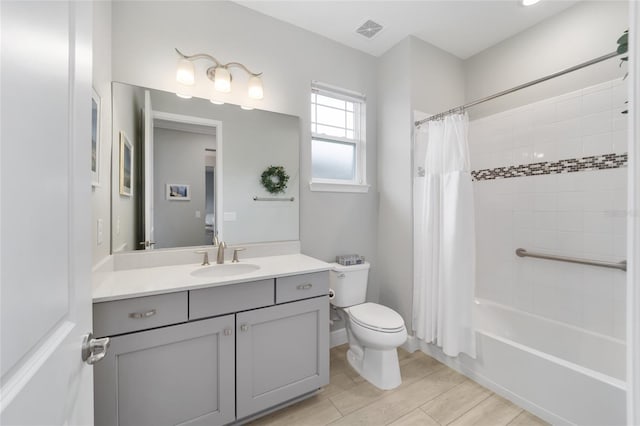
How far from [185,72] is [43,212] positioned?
1.62 m

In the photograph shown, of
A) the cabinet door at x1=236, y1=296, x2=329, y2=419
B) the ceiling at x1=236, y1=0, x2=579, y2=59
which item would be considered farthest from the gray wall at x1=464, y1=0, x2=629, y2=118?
the cabinet door at x1=236, y1=296, x2=329, y2=419

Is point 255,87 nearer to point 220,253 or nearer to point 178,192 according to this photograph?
point 178,192

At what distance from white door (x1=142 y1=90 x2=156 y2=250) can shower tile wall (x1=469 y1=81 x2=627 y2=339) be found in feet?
9.19

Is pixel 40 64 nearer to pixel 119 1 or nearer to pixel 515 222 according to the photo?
pixel 119 1

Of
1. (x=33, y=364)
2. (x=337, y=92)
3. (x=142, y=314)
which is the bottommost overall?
(x=142, y=314)

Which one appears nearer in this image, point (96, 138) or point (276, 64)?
point (96, 138)

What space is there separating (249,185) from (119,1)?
1.33 meters

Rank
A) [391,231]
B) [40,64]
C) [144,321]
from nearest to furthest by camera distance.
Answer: [40,64] → [144,321] → [391,231]

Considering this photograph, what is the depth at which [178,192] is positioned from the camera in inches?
69.4

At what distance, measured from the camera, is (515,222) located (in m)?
2.29

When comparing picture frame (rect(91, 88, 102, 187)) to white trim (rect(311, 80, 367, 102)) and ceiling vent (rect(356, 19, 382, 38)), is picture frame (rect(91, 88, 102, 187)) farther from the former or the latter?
ceiling vent (rect(356, 19, 382, 38))

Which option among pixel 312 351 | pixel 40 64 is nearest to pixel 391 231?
pixel 312 351

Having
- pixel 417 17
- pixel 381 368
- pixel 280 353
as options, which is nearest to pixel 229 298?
pixel 280 353

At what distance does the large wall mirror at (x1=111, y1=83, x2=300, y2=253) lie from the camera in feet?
5.21
